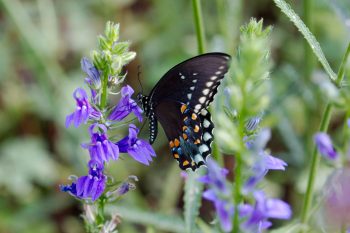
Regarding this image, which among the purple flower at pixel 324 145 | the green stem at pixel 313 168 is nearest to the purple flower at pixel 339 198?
the green stem at pixel 313 168

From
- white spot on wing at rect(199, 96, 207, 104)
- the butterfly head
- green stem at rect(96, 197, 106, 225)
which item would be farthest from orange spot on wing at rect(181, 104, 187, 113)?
green stem at rect(96, 197, 106, 225)

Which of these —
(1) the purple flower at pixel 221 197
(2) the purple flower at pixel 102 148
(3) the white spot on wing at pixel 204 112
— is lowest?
(3) the white spot on wing at pixel 204 112

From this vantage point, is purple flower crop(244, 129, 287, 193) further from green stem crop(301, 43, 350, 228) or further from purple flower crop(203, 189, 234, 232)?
green stem crop(301, 43, 350, 228)

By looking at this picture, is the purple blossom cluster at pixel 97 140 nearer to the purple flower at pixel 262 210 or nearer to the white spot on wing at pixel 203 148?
the white spot on wing at pixel 203 148

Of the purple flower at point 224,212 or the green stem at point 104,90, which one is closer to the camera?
the purple flower at point 224,212

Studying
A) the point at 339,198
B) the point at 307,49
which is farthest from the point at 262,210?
the point at 307,49

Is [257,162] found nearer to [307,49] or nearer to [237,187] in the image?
Answer: [237,187]
